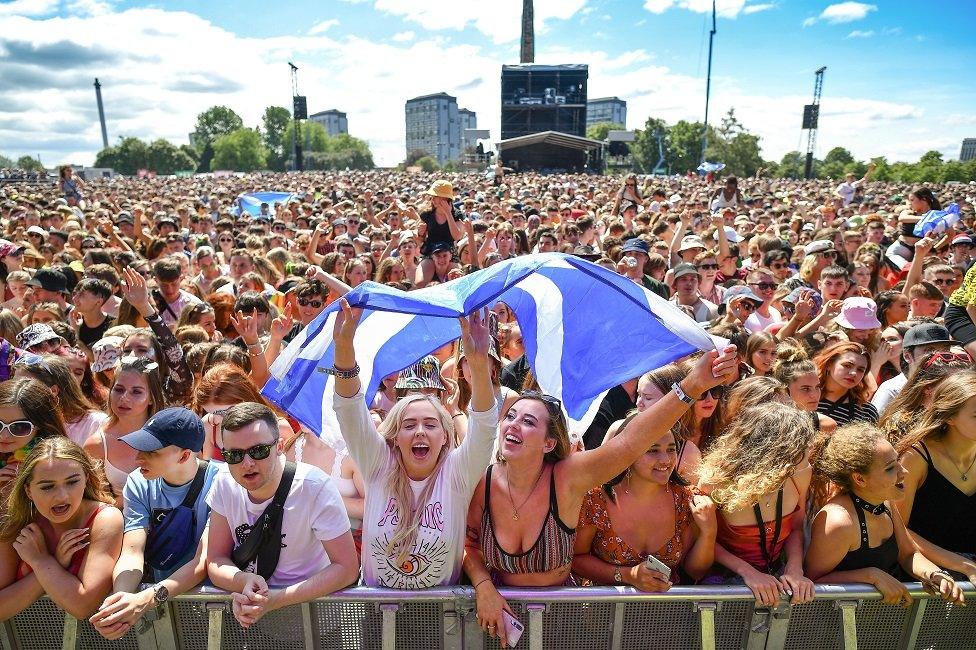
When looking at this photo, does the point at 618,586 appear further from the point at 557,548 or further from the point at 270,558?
the point at 270,558

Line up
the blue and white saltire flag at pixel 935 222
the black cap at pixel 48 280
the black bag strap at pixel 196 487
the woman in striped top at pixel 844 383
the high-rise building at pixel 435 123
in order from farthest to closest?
1. the high-rise building at pixel 435 123
2. the blue and white saltire flag at pixel 935 222
3. the black cap at pixel 48 280
4. the woman in striped top at pixel 844 383
5. the black bag strap at pixel 196 487

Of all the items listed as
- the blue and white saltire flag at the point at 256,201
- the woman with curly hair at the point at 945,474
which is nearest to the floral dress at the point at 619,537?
the woman with curly hair at the point at 945,474

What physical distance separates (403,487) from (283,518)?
1.59 feet

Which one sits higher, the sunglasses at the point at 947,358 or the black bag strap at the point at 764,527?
the sunglasses at the point at 947,358

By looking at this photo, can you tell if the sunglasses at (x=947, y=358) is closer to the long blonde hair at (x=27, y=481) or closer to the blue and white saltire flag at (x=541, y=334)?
the blue and white saltire flag at (x=541, y=334)

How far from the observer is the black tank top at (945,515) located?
2693 millimetres

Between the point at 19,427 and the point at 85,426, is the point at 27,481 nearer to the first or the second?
the point at 19,427

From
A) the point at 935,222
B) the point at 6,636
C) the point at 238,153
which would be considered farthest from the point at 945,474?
the point at 238,153

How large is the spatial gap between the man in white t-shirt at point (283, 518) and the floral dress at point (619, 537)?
100cm

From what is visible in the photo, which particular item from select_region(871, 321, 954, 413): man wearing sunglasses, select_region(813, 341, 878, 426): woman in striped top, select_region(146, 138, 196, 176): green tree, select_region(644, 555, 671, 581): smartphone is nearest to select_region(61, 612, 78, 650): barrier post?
select_region(644, 555, 671, 581): smartphone

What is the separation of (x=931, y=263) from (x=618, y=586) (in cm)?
587

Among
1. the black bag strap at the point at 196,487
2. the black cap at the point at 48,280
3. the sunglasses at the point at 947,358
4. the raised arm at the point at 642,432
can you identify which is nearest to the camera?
the raised arm at the point at 642,432

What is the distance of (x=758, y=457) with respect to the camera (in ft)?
8.20

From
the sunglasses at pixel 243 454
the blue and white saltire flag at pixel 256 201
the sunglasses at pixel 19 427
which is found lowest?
the sunglasses at pixel 19 427
